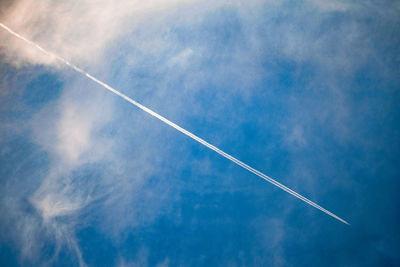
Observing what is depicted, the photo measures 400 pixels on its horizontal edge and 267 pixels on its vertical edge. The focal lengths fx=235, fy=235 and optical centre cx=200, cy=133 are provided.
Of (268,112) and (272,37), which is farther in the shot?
(272,37)

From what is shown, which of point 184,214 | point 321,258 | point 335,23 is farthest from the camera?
point 335,23

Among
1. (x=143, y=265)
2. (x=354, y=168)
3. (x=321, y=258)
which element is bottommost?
(x=143, y=265)

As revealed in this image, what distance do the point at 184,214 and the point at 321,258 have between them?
263 centimetres

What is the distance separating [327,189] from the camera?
4633 millimetres

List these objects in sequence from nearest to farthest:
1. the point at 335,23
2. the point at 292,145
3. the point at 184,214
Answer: the point at 184,214 → the point at 292,145 → the point at 335,23

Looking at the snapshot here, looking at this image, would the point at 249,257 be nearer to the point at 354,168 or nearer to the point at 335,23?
the point at 354,168

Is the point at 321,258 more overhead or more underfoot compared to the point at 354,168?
more underfoot

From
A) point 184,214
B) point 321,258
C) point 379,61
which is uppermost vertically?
point 379,61

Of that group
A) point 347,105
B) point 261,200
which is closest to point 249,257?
point 261,200

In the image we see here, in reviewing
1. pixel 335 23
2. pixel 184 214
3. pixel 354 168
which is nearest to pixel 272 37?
pixel 335 23

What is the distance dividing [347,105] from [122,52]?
5408 millimetres

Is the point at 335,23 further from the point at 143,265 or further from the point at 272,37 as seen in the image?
the point at 143,265

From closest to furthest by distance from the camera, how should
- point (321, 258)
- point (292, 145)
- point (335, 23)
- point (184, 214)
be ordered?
point (321, 258) < point (184, 214) < point (292, 145) < point (335, 23)

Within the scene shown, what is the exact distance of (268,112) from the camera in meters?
5.15
